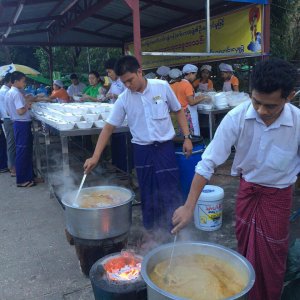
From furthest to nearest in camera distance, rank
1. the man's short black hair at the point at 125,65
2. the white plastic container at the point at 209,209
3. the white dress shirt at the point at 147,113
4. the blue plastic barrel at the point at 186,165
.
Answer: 1. the blue plastic barrel at the point at 186,165
2. the white plastic container at the point at 209,209
3. the white dress shirt at the point at 147,113
4. the man's short black hair at the point at 125,65

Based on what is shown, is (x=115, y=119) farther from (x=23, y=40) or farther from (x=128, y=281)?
(x=23, y=40)

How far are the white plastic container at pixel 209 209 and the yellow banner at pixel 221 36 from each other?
370 centimetres

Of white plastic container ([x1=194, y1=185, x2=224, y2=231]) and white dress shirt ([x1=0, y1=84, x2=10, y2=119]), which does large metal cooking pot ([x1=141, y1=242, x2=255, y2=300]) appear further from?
white dress shirt ([x1=0, y1=84, x2=10, y2=119])

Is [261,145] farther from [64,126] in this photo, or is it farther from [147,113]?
[64,126]

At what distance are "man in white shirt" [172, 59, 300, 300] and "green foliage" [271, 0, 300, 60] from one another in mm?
8520

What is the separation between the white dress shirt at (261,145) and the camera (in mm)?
1756

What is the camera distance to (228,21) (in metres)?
6.91

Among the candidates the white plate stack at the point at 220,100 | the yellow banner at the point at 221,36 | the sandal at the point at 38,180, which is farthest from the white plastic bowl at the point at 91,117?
the yellow banner at the point at 221,36

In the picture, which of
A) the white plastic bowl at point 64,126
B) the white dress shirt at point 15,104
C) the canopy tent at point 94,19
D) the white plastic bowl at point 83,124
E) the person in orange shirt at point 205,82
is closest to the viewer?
the white plastic bowl at point 64,126

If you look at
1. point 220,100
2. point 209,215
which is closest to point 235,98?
point 220,100

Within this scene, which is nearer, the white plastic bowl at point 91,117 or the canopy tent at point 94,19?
the white plastic bowl at point 91,117

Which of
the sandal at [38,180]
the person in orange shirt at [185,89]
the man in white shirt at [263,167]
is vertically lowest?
the sandal at [38,180]

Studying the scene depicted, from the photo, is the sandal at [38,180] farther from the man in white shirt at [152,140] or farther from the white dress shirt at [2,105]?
the man in white shirt at [152,140]

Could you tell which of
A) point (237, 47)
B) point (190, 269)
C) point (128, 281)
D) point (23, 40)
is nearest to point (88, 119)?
point (128, 281)
